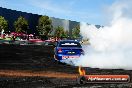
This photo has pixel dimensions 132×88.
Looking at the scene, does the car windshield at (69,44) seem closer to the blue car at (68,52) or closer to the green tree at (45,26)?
the blue car at (68,52)

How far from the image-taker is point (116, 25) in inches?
731

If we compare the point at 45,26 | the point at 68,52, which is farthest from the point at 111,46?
the point at 45,26

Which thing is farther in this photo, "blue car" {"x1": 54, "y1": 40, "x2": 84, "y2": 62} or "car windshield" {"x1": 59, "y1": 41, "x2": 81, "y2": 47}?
"car windshield" {"x1": 59, "y1": 41, "x2": 81, "y2": 47}

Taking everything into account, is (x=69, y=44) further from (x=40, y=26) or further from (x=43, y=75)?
(x=40, y=26)

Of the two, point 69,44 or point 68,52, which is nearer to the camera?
point 68,52

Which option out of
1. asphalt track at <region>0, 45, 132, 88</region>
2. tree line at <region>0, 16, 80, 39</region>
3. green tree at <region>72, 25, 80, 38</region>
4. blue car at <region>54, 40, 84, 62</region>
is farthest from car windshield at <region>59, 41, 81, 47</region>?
green tree at <region>72, 25, 80, 38</region>

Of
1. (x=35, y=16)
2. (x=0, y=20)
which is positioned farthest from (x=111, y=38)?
(x=35, y=16)

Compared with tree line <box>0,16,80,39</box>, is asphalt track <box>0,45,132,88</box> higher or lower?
A: lower

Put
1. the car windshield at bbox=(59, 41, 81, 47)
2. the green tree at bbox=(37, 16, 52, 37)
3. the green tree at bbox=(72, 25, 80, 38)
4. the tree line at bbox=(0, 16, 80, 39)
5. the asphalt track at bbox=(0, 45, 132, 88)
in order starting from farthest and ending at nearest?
the green tree at bbox=(72, 25, 80, 38) → the green tree at bbox=(37, 16, 52, 37) → the tree line at bbox=(0, 16, 80, 39) → the car windshield at bbox=(59, 41, 81, 47) → the asphalt track at bbox=(0, 45, 132, 88)

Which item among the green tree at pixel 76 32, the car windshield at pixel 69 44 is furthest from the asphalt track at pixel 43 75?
the green tree at pixel 76 32

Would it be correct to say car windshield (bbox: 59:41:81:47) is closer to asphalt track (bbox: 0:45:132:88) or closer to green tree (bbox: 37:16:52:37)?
asphalt track (bbox: 0:45:132:88)

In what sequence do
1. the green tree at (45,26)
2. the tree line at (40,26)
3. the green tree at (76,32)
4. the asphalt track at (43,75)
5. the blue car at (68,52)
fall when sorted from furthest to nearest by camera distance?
the green tree at (76,32), the green tree at (45,26), the tree line at (40,26), the blue car at (68,52), the asphalt track at (43,75)

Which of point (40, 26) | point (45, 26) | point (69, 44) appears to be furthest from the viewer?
point (40, 26)

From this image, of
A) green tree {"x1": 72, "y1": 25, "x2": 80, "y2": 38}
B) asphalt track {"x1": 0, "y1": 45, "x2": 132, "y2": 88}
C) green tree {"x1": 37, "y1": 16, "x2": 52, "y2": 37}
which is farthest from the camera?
green tree {"x1": 72, "y1": 25, "x2": 80, "y2": 38}
